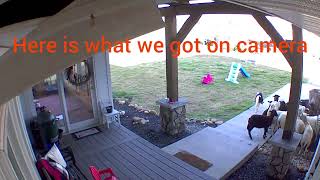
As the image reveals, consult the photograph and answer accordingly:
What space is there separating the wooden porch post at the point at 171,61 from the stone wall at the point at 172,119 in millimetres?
269

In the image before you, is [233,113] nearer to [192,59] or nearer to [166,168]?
[166,168]

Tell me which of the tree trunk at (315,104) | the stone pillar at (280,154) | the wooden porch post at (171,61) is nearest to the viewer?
the stone pillar at (280,154)

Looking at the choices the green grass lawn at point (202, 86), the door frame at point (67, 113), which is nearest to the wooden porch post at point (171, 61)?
the door frame at point (67, 113)

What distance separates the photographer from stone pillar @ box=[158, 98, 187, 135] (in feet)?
20.0

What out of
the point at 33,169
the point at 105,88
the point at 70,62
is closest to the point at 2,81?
the point at 70,62

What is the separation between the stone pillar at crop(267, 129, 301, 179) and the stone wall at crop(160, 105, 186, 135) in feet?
7.41

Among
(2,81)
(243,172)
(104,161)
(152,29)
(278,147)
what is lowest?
(243,172)

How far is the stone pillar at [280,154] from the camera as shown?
169 inches

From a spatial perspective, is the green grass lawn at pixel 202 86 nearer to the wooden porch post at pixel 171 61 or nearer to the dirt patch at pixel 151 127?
the dirt patch at pixel 151 127

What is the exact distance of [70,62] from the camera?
1.25 meters

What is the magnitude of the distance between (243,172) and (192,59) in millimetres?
11526

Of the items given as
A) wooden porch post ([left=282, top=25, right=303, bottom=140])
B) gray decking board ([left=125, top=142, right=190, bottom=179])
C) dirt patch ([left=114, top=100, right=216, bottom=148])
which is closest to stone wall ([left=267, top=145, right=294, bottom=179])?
wooden porch post ([left=282, top=25, right=303, bottom=140])

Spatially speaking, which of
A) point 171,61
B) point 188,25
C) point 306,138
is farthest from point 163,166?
point 306,138

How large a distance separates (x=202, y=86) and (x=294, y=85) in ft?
21.4
